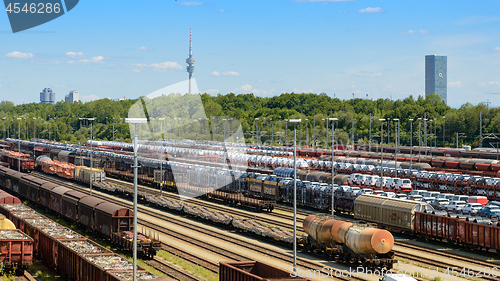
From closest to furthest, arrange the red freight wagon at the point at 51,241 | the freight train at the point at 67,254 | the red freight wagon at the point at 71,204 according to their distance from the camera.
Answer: the freight train at the point at 67,254 → the red freight wagon at the point at 51,241 → the red freight wagon at the point at 71,204

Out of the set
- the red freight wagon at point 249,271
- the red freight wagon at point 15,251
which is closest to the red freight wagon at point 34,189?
the red freight wagon at point 15,251

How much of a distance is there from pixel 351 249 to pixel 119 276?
15815 mm

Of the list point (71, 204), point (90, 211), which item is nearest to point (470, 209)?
point (90, 211)

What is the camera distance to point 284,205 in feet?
209

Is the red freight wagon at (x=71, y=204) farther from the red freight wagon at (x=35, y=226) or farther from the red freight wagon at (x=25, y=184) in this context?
the red freight wagon at (x=25, y=184)

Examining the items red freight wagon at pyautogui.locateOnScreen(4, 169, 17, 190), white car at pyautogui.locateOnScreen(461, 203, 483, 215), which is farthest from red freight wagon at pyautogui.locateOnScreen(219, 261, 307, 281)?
red freight wagon at pyautogui.locateOnScreen(4, 169, 17, 190)

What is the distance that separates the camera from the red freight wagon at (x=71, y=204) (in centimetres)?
4762

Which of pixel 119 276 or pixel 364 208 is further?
pixel 364 208

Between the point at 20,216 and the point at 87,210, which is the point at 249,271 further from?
the point at 20,216

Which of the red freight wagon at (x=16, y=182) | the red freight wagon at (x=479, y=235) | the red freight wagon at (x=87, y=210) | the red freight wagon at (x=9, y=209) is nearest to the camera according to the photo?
the red freight wagon at (x=479, y=235)

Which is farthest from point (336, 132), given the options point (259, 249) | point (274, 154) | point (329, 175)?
point (259, 249)

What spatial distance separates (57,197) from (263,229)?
2325cm

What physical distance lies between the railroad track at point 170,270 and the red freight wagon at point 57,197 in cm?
1944

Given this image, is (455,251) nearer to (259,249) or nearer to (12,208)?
(259,249)
